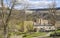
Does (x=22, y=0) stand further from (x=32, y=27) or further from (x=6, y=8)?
(x=32, y=27)

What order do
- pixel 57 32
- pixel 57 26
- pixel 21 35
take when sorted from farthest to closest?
pixel 57 26, pixel 57 32, pixel 21 35

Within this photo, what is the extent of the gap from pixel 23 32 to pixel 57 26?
1.75 metres

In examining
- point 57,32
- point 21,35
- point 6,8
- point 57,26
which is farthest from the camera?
point 57,26

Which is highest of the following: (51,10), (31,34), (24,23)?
(51,10)

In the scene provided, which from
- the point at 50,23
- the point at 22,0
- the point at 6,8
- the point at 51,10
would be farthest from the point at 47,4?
the point at 6,8

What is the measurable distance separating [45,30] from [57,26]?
723mm

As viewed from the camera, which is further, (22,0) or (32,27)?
(32,27)

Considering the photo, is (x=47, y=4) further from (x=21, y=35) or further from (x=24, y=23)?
(x=21, y=35)

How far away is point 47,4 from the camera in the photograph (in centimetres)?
704

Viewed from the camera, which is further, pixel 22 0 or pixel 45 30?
pixel 45 30

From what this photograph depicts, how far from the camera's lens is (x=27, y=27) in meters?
6.93

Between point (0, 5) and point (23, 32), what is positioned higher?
point (0, 5)

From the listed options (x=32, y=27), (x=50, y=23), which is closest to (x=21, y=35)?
(x=32, y=27)

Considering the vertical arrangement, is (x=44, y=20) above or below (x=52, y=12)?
below
